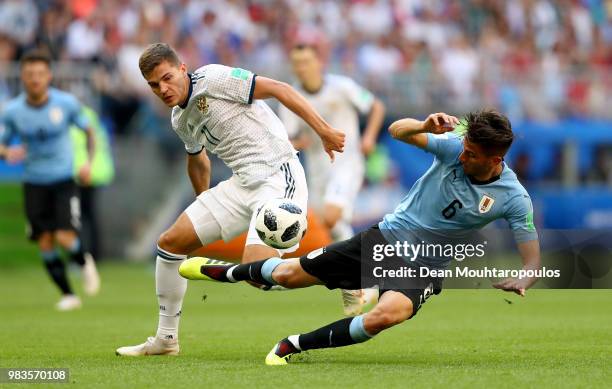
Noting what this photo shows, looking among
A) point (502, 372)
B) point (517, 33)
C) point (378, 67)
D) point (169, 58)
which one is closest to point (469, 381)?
point (502, 372)

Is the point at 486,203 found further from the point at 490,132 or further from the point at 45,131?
the point at 45,131

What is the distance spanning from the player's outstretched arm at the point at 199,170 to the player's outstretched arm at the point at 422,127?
2046 millimetres

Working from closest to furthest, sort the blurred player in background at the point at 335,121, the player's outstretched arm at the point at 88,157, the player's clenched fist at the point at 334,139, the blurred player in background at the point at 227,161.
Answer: the player's clenched fist at the point at 334,139, the blurred player in background at the point at 227,161, the blurred player in background at the point at 335,121, the player's outstretched arm at the point at 88,157

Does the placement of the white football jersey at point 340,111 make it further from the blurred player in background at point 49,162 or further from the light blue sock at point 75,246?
the light blue sock at point 75,246

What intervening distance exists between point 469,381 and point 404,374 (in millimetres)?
517

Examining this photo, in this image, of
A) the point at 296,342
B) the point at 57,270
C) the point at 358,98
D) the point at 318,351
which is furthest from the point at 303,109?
the point at 57,270

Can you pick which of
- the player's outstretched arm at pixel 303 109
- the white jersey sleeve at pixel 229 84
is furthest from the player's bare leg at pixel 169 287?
the player's outstretched arm at pixel 303 109

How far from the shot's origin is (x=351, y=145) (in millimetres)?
14227

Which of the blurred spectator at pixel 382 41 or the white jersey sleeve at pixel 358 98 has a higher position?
the blurred spectator at pixel 382 41

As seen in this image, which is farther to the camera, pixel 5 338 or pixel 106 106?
pixel 106 106

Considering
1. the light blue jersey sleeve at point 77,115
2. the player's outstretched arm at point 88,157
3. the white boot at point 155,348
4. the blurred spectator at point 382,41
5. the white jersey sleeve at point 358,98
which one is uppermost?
the blurred spectator at point 382,41

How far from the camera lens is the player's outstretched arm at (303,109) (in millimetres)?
8148

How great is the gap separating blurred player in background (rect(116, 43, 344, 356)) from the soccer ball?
0.24 m

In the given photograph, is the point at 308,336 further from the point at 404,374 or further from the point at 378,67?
the point at 378,67
